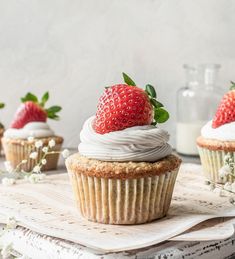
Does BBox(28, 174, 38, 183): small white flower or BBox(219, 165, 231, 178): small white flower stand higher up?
BBox(219, 165, 231, 178): small white flower

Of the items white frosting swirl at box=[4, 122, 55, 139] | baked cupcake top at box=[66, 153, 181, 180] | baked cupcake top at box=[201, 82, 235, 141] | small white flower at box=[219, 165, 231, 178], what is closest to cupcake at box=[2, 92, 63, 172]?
white frosting swirl at box=[4, 122, 55, 139]

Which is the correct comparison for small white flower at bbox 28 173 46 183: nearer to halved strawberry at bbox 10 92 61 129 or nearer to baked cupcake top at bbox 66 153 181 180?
baked cupcake top at bbox 66 153 181 180

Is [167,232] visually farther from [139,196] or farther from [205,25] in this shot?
[205,25]

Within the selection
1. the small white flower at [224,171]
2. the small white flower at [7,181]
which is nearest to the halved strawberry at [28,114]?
the small white flower at [7,181]

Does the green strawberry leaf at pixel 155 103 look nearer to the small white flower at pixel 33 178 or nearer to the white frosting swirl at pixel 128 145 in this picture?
the white frosting swirl at pixel 128 145

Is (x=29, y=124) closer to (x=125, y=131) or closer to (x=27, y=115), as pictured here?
(x=27, y=115)

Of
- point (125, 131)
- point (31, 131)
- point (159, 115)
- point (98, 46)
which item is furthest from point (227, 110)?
point (98, 46)

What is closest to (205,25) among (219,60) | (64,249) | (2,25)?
(219,60)
